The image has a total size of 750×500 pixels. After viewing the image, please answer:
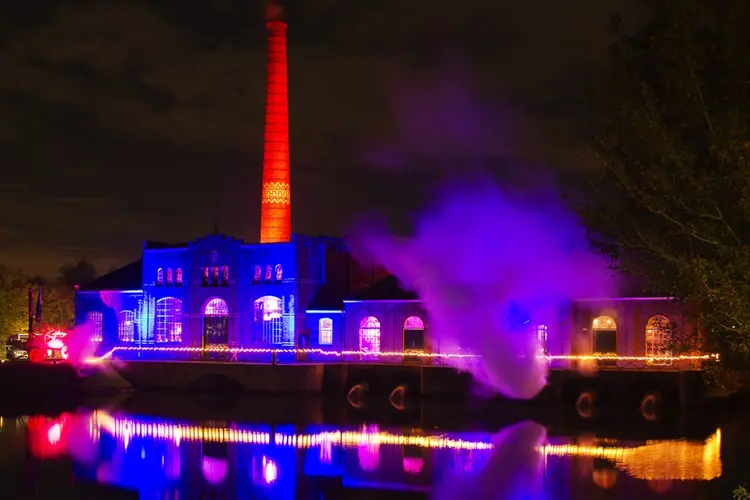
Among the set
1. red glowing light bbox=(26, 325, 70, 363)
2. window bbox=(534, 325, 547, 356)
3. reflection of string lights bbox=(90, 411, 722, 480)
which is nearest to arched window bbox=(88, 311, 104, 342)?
red glowing light bbox=(26, 325, 70, 363)

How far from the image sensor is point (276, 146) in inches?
2295

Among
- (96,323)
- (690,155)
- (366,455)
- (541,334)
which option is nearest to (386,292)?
(541,334)

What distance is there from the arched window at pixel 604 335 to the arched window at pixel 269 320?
16599 millimetres

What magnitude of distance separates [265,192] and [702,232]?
41.4 metres

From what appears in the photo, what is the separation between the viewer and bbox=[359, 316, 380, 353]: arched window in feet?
169

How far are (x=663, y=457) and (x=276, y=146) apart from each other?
34498mm

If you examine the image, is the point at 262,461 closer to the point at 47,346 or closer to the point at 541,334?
the point at 541,334

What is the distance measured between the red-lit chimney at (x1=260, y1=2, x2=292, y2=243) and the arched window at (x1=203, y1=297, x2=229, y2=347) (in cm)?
439

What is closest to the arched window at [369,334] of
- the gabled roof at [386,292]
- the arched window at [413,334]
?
the gabled roof at [386,292]

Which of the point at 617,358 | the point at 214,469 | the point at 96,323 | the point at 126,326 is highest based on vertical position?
the point at 96,323

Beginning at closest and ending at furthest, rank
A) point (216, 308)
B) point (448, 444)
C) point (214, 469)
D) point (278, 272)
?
1. point (214, 469)
2. point (448, 444)
3. point (278, 272)
4. point (216, 308)

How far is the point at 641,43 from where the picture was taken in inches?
814

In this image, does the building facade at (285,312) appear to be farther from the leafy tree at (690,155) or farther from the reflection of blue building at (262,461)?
the leafy tree at (690,155)

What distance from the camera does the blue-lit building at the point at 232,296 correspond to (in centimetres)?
5388
